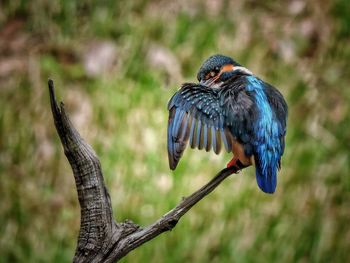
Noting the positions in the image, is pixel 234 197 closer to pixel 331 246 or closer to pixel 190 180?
pixel 190 180

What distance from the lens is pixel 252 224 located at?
401cm

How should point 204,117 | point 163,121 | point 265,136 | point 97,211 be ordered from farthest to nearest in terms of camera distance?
1. point 163,121
2. point 265,136
3. point 204,117
4. point 97,211

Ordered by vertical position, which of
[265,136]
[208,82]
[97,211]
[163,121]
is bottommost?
[97,211]

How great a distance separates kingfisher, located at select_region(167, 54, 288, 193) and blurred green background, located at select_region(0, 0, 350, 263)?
2130 mm

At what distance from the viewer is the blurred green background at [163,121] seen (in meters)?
3.97

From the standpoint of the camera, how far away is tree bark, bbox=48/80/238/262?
141 cm

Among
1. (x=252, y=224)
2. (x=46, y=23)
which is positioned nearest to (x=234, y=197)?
(x=252, y=224)

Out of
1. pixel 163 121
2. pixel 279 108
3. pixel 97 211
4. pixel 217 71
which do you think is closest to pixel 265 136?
pixel 279 108

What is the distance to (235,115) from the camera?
170 cm

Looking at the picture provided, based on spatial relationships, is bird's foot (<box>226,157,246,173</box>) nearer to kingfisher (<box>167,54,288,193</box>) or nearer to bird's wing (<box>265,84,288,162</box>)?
kingfisher (<box>167,54,288,193</box>)

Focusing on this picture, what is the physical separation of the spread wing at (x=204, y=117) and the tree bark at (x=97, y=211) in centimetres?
9

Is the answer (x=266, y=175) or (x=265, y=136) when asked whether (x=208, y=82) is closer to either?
(x=265, y=136)

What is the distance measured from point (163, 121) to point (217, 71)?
2458mm

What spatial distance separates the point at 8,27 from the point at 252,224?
2105 mm
